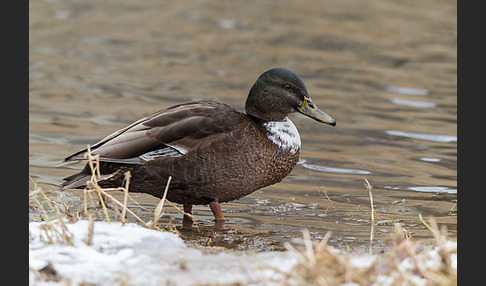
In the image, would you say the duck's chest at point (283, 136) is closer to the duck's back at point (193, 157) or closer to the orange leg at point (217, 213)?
the duck's back at point (193, 157)

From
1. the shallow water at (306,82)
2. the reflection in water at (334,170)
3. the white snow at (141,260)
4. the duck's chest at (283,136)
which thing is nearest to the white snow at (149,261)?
the white snow at (141,260)

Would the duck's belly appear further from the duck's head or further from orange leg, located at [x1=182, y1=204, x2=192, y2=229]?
the duck's head

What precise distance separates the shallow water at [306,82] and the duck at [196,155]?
388mm

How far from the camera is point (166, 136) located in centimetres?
597

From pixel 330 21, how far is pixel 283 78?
407 inches

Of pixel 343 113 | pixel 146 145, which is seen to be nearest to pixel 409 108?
pixel 343 113

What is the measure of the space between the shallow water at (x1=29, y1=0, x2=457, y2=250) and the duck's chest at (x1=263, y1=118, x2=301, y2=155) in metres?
0.66

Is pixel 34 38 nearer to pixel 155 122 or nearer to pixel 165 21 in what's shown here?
pixel 165 21

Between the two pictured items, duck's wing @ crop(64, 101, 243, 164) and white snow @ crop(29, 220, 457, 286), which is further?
duck's wing @ crop(64, 101, 243, 164)

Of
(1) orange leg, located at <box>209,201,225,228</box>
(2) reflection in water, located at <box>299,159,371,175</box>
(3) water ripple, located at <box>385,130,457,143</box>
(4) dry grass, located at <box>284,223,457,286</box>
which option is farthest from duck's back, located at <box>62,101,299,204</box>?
(3) water ripple, located at <box>385,130,457,143</box>

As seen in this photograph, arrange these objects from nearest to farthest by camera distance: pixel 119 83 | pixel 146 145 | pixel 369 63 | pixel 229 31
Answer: pixel 146 145 → pixel 119 83 → pixel 369 63 → pixel 229 31

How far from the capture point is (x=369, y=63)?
44.4ft

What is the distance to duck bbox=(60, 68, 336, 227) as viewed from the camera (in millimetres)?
5906

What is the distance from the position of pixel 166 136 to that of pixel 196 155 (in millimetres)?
284
